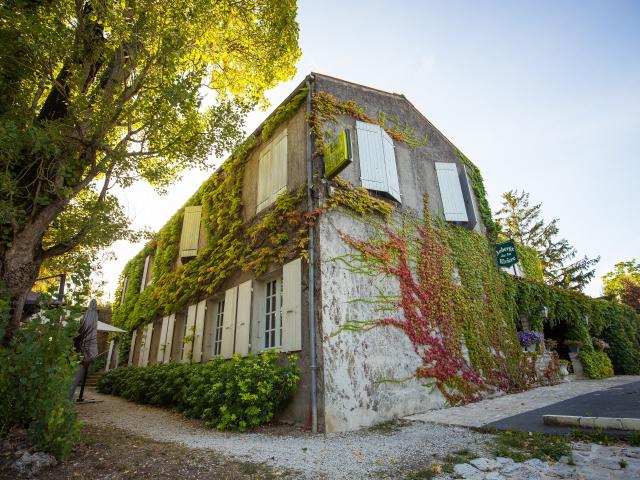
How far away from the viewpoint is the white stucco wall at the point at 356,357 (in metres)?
5.11

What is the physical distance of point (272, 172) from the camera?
7820 millimetres

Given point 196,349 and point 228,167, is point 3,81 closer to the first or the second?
point 228,167

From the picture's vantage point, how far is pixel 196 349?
844 cm

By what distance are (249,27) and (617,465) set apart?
835cm

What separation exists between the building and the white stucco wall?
0.02m

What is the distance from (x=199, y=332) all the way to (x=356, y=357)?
15.2 feet

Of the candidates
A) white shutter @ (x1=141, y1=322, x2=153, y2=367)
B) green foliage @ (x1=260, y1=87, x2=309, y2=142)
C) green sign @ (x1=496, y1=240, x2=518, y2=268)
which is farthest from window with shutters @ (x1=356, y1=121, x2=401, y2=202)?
white shutter @ (x1=141, y1=322, x2=153, y2=367)

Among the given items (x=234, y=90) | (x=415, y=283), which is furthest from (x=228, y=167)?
(x=415, y=283)

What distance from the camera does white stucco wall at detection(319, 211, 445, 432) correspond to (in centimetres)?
511

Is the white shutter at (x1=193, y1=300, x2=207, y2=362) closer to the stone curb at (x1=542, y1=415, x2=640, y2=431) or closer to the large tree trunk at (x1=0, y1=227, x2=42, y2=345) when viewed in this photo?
the large tree trunk at (x1=0, y1=227, x2=42, y2=345)

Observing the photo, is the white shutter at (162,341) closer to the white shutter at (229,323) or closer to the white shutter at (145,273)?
the white shutter at (229,323)

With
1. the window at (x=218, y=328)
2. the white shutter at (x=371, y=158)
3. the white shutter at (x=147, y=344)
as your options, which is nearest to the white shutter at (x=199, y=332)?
the window at (x=218, y=328)

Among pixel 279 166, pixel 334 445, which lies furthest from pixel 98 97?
pixel 334 445

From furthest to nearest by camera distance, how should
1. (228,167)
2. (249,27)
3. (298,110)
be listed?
(228,167) → (298,110) → (249,27)
